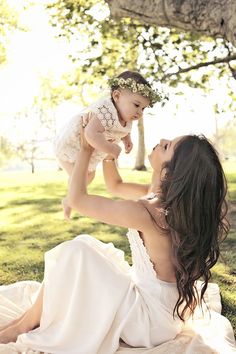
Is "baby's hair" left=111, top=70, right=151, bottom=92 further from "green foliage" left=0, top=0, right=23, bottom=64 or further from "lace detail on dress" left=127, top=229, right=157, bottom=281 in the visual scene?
"green foliage" left=0, top=0, right=23, bottom=64

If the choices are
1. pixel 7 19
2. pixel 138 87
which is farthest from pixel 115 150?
pixel 7 19

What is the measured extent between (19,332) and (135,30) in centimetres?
573

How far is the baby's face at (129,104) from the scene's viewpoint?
3221mm

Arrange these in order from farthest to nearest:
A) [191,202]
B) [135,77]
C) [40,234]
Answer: [40,234] < [135,77] < [191,202]

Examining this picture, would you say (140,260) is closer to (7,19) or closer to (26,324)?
(26,324)

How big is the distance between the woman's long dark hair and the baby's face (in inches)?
22.8

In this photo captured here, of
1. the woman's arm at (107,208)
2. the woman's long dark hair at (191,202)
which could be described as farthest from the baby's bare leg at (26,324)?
the woman's long dark hair at (191,202)

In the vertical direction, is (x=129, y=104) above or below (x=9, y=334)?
above

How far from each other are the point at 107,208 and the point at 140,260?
42 centimetres

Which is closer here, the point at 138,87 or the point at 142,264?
the point at 142,264

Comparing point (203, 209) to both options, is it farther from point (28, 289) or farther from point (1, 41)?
point (1, 41)

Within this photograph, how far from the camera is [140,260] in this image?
9.63 ft

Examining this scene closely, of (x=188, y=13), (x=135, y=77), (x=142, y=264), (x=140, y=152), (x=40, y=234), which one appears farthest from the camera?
(x=140, y=152)

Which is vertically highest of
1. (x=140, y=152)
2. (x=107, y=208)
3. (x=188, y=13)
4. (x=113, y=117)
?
(x=188, y=13)
